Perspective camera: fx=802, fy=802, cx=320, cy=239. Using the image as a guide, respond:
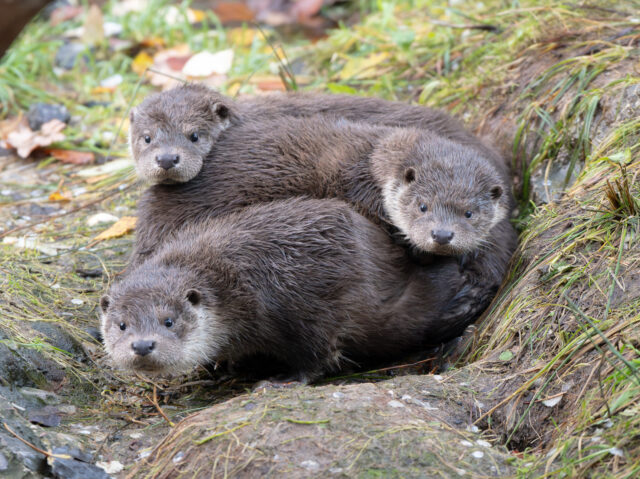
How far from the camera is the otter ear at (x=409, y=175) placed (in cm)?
457

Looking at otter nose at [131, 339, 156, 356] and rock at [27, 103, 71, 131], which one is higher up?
otter nose at [131, 339, 156, 356]

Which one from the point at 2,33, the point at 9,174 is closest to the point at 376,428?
the point at 2,33

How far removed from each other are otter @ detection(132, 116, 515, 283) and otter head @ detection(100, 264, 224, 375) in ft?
1.89

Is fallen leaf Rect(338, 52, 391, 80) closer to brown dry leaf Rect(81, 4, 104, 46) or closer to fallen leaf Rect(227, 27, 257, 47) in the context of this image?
fallen leaf Rect(227, 27, 257, 47)

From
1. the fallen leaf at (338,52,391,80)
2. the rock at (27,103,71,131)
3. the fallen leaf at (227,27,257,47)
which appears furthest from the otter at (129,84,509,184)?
the fallen leaf at (227,27,257,47)

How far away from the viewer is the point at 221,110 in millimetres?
4992

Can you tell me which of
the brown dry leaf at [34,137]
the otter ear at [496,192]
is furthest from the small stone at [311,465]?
the brown dry leaf at [34,137]

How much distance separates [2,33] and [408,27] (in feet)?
18.0

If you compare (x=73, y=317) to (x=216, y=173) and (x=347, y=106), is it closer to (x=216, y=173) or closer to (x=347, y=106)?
(x=216, y=173)

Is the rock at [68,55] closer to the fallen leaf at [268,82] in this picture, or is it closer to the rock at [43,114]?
the rock at [43,114]

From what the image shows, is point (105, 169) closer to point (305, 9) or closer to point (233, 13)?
point (233, 13)

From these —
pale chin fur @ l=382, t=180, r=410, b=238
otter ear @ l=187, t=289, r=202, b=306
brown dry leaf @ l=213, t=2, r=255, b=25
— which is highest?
pale chin fur @ l=382, t=180, r=410, b=238

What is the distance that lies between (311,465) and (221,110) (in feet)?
8.72

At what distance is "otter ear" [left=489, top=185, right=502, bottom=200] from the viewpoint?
4551mm
